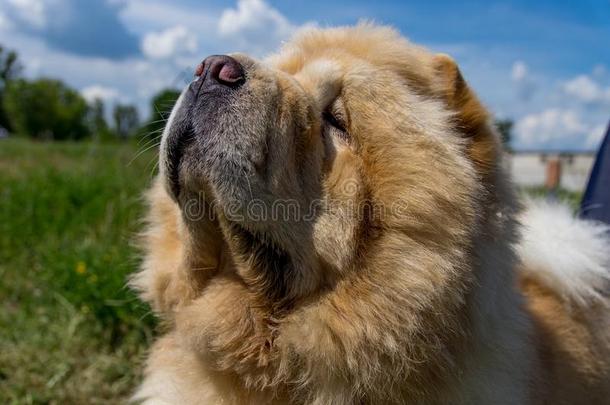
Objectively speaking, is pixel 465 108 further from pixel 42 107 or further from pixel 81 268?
pixel 42 107

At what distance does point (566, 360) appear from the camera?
2.53 m

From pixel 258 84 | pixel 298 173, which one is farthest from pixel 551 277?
pixel 258 84

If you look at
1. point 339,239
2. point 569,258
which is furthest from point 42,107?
point 339,239

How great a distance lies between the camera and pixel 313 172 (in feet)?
6.32

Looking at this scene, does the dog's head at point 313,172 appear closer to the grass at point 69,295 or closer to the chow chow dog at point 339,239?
the chow chow dog at point 339,239

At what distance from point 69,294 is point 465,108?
2.64 m

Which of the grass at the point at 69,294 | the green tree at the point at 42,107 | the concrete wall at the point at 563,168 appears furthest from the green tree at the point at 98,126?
the green tree at the point at 42,107

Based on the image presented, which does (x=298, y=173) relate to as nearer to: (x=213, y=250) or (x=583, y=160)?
(x=213, y=250)

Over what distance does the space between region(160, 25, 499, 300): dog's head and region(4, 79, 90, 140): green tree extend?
52.1 metres

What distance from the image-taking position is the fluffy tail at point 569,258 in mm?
2771

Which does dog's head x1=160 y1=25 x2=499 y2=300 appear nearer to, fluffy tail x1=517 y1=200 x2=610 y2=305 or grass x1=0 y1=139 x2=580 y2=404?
fluffy tail x1=517 y1=200 x2=610 y2=305

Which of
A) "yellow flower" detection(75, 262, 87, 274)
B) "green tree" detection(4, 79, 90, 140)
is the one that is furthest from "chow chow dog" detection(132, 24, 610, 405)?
"green tree" detection(4, 79, 90, 140)

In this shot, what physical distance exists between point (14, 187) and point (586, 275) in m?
4.82

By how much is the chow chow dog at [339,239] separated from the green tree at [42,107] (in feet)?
171
